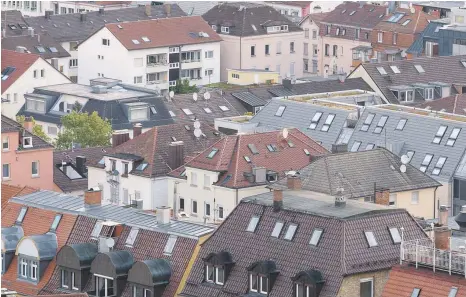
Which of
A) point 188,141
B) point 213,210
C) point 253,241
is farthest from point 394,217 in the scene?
point 188,141

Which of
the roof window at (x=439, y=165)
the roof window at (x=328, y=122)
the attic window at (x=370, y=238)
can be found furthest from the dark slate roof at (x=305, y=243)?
the roof window at (x=328, y=122)

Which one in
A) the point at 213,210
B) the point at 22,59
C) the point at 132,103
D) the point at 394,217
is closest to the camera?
the point at 394,217

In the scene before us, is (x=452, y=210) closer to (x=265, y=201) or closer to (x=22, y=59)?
(x=265, y=201)

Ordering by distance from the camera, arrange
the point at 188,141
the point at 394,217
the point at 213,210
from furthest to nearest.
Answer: the point at 188,141 < the point at 213,210 < the point at 394,217

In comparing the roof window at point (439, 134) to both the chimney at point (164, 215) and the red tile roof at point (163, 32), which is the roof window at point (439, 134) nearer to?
the chimney at point (164, 215)

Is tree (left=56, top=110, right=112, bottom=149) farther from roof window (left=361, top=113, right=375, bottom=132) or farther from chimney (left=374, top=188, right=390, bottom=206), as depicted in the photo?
chimney (left=374, top=188, right=390, bottom=206)

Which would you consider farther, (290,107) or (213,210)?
(290,107)

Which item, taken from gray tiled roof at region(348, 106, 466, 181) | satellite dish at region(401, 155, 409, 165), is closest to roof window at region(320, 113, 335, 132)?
gray tiled roof at region(348, 106, 466, 181)
